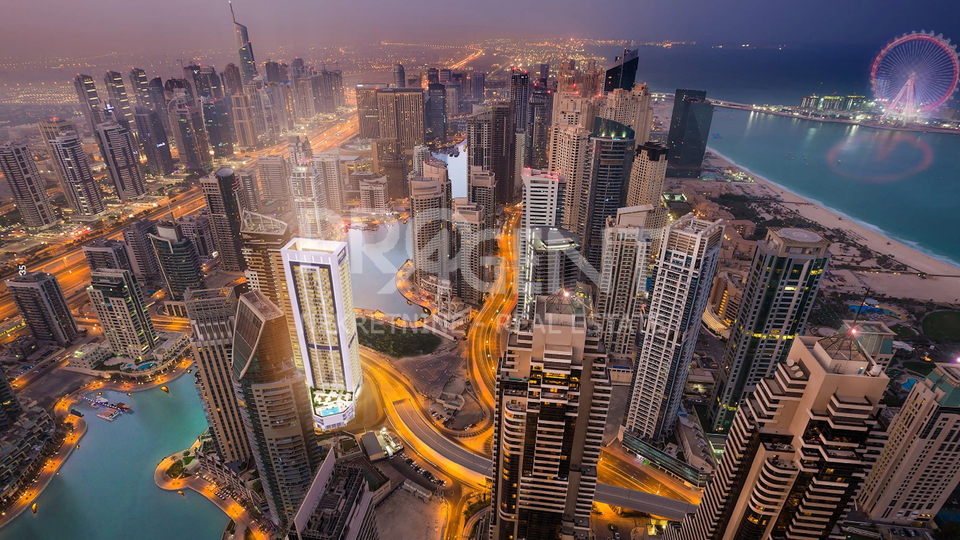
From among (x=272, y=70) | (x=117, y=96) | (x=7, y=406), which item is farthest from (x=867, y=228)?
(x=117, y=96)

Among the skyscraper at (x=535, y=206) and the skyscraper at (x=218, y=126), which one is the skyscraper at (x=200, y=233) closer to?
the skyscraper at (x=218, y=126)

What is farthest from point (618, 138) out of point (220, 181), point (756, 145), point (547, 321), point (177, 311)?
point (756, 145)

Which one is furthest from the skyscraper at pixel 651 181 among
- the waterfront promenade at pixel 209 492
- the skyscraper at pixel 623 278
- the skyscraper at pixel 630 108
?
the waterfront promenade at pixel 209 492

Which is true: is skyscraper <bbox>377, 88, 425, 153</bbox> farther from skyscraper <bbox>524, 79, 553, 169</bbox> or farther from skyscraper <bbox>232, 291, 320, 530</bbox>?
skyscraper <bbox>232, 291, 320, 530</bbox>

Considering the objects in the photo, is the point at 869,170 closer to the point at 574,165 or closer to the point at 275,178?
the point at 574,165

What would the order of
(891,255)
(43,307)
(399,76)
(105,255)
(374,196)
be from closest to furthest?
(43,307), (105,255), (891,255), (374,196), (399,76)

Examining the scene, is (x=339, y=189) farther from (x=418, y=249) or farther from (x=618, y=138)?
(x=618, y=138)
